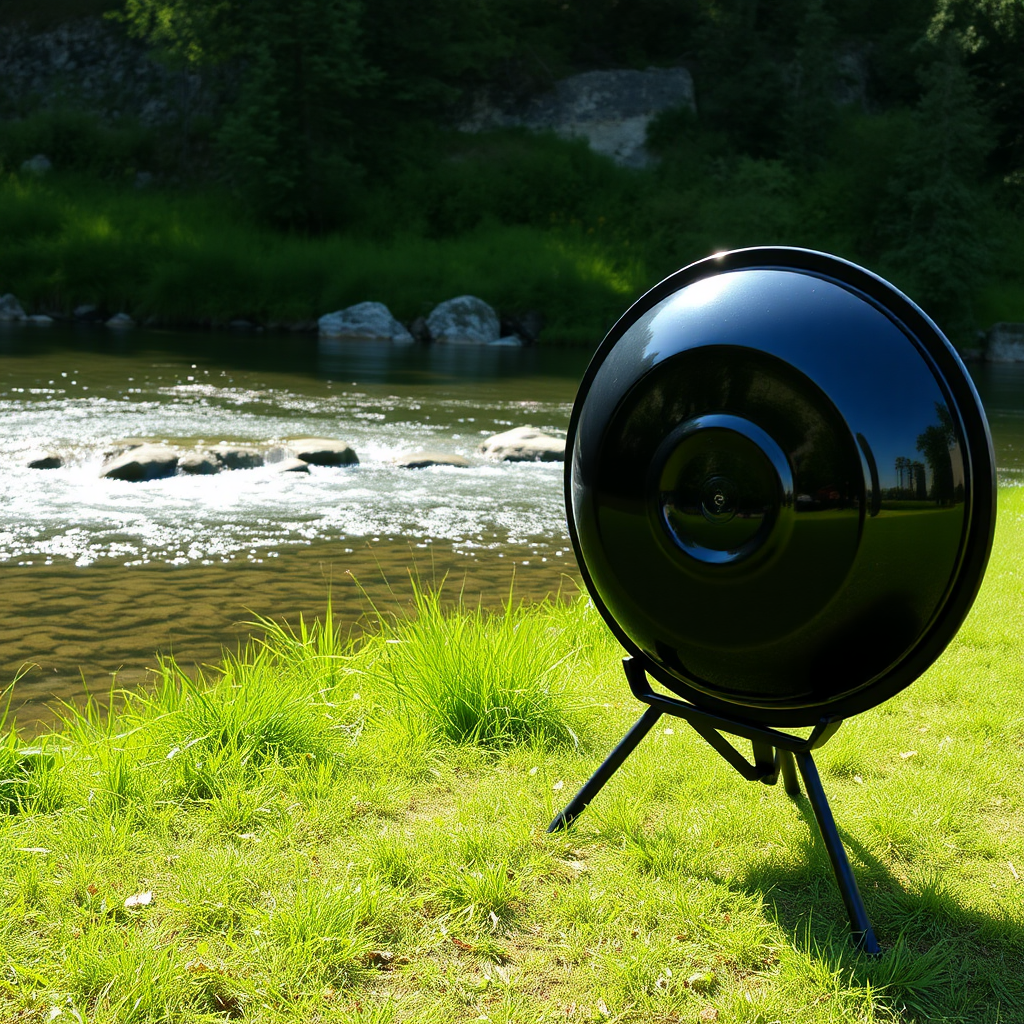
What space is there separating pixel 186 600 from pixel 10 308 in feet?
100

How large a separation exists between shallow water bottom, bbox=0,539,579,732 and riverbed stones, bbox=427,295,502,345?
25.4m

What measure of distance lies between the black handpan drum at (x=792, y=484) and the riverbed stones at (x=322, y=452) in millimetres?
10585

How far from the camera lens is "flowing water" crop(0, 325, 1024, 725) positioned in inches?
278

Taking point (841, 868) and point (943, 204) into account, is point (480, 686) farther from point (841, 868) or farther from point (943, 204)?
point (943, 204)

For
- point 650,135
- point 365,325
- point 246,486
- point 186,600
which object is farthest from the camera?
point 650,135

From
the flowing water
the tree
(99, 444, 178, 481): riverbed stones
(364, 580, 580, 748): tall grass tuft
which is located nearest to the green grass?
the tree

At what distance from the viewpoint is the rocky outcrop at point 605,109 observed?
46.0 meters

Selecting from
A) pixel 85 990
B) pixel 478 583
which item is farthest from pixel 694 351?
pixel 478 583

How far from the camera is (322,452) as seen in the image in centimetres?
1343

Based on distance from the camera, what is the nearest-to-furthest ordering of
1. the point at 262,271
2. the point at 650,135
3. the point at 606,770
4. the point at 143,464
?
the point at 606,770
the point at 143,464
the point at 262,271
the point at 650,135

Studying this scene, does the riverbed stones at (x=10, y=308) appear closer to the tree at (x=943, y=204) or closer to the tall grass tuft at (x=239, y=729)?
the tree at (x=943, y=204)

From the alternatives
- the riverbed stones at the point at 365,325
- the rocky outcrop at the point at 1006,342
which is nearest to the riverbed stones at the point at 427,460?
the riverbed stones at the point at 365,325

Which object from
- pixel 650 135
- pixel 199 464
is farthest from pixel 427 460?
pixel 650 135

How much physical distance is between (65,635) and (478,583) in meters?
3.14
